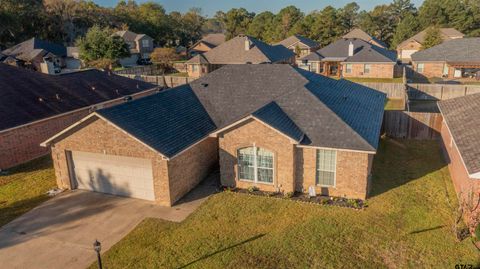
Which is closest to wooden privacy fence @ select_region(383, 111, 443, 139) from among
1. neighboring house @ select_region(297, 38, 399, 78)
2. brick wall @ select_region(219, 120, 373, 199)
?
brick wall @ select_region(219, 120, 373, 199)

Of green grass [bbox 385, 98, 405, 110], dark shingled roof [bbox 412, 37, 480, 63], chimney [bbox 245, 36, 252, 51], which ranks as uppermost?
chimney [bbox 245, 36, 252, 51]

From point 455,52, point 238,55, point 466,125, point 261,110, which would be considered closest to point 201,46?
point 238,55

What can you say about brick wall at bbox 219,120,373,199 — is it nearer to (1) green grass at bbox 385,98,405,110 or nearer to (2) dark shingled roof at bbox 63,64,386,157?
(2) dark shingled roof at bbox 63,64,386,157

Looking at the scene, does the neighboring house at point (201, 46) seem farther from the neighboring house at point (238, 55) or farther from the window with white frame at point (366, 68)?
the window with white frame at point (366, 68)

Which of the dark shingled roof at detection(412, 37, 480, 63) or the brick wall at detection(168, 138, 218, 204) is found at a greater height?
the dark shingled roof at detection(412, 37, 480, 63)

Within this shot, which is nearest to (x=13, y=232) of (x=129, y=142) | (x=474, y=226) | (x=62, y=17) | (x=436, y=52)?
(x=129, y=142)

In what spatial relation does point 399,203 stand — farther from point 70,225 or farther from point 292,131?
point 70,225
